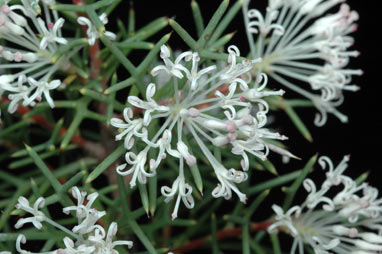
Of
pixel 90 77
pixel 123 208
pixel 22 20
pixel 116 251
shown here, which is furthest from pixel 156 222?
pixel 22 20

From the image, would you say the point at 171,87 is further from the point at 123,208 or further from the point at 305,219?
the point at 305,219

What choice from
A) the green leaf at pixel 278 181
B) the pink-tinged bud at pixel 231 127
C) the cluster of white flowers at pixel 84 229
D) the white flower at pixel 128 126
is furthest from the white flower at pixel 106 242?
the green leaf at pixel 278 181

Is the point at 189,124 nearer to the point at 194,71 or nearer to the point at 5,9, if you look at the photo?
the point at 194,71

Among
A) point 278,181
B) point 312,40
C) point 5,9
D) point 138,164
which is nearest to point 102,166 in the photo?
point 138,164

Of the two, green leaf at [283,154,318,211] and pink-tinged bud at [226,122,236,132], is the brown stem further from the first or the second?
pink-tinged bud at [226,122,236,132]

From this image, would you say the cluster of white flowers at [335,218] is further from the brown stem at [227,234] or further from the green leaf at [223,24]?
the green leaf at [223,24]

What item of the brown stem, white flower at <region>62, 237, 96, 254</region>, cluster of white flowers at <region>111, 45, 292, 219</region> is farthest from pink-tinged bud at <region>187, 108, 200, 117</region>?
the brown stem

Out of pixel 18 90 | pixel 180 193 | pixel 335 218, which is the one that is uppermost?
pixel 18 90
